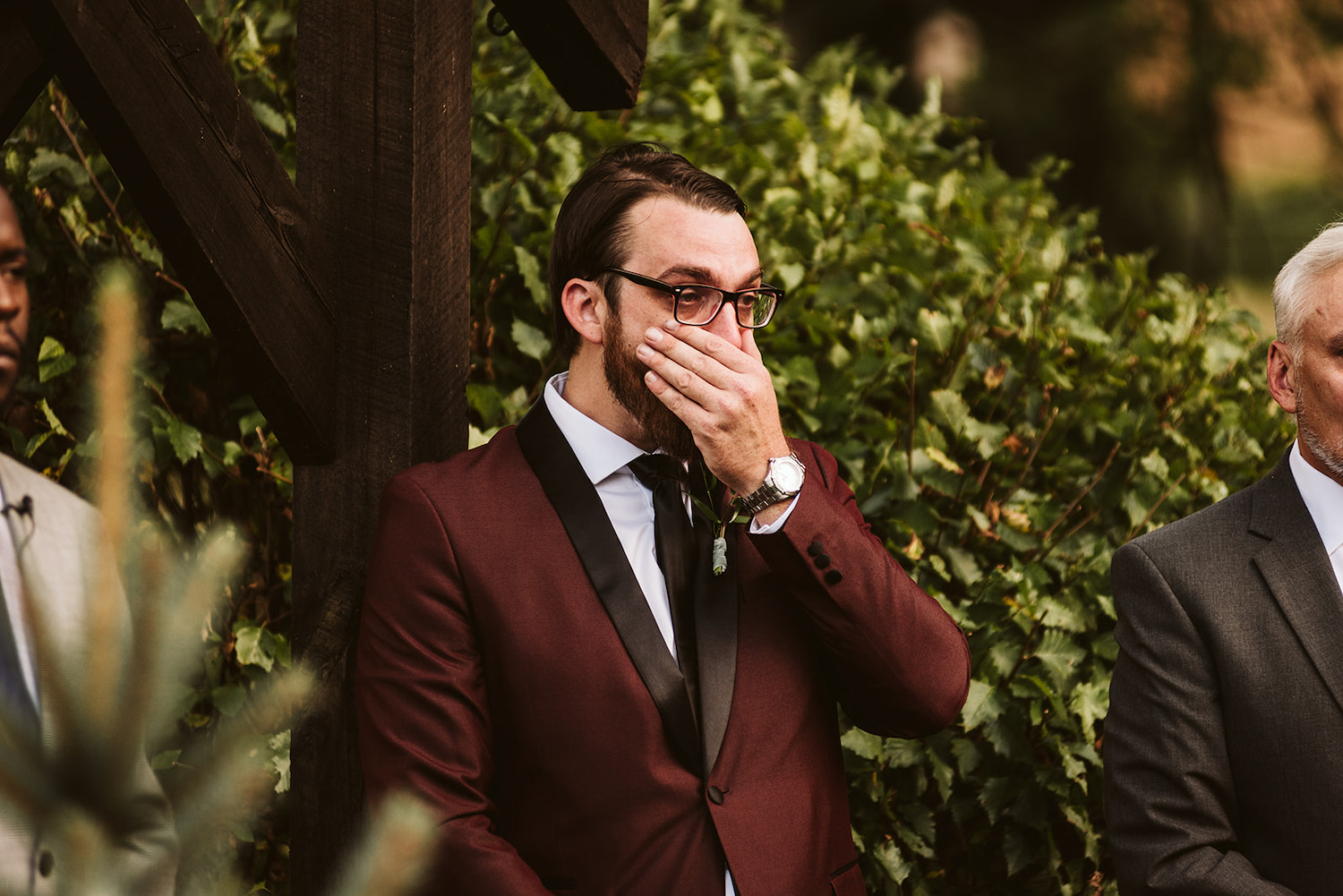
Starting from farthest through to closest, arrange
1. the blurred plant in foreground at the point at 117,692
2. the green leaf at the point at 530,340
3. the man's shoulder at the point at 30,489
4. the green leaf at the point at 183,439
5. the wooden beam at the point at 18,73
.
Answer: the green leaf at the point at 530,340
the green leaf at the point at 183,439
the wooden beam at the point at 18,73
the man's shoulder at the point at 30,489
the blurred plant in foreground at the point at 117,692

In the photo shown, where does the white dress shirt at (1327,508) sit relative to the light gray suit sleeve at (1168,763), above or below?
above

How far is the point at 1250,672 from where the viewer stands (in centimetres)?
219

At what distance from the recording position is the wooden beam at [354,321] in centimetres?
232

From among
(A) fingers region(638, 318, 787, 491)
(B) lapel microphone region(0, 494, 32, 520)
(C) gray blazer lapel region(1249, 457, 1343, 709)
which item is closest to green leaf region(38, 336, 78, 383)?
(A) fingers region(638, 318, 787, 491)

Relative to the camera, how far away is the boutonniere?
220cm

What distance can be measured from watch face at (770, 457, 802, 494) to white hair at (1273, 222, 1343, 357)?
1.04 metres

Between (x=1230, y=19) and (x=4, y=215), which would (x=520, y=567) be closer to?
(x=4, y=215)

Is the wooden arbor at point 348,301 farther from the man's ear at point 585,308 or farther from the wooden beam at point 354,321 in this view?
the man's ear at point 585,308

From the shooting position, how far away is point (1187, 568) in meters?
2.28

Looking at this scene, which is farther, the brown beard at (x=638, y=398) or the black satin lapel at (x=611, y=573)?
the brown beard at (x=638, y=398)

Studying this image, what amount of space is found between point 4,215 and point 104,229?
184 cm

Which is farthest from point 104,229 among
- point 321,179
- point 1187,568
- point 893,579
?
point 1187,568

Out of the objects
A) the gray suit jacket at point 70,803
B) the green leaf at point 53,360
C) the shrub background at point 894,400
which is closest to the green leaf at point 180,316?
the shrub background at point 894,400

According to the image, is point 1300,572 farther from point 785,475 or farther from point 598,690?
point 598,690
